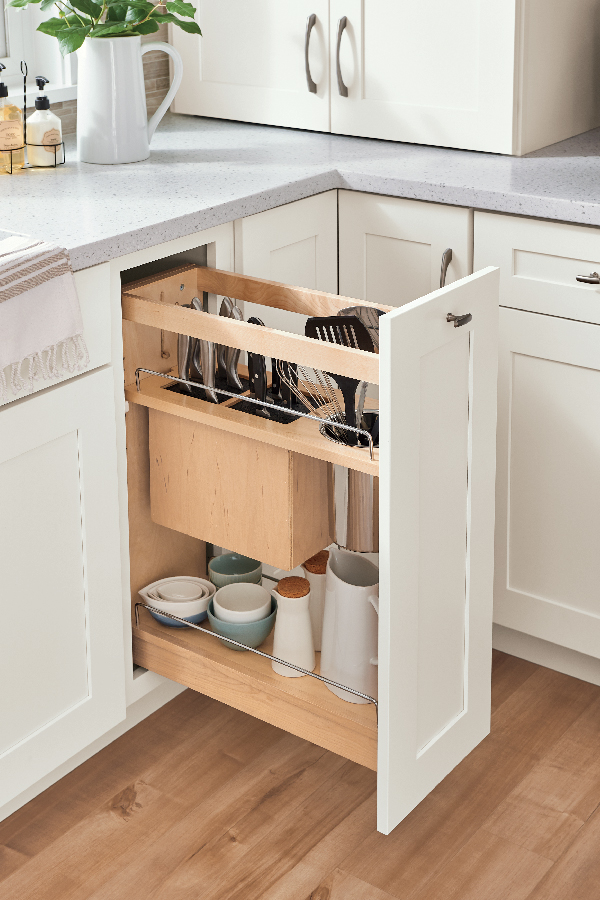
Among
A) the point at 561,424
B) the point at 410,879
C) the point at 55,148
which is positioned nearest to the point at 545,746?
the point at 410,879

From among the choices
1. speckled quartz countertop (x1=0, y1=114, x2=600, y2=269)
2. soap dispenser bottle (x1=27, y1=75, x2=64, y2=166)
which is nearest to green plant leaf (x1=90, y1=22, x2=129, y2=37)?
soap dispenser bottle (x1=27, y1=75, x2=64, y2=166)

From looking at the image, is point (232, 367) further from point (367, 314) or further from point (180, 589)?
point (180, 589)

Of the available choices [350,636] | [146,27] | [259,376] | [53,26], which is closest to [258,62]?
[146,27]

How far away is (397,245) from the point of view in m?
2.01

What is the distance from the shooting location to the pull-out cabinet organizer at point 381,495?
4.67 feet

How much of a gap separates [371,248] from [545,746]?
97 centimetres

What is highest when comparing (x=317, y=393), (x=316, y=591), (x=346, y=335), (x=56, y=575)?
(x=346, y=335)

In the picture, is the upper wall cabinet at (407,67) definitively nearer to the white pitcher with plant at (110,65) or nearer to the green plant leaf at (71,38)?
the white pitcher with plant at (110,65)

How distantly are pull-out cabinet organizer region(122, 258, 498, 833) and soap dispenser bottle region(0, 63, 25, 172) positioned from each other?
17.1 inches

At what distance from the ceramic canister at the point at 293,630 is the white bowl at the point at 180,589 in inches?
9.0

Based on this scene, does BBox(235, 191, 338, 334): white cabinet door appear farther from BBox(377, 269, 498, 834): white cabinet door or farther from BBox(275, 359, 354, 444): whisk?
BBox(377, 269, 498, 834): white cabinet door

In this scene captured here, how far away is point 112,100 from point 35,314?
0.72m

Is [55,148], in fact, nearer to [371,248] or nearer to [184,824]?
[371,248]

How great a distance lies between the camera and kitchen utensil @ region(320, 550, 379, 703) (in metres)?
1.66
